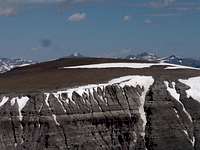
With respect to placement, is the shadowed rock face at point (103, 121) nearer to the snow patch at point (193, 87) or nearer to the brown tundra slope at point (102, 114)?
the brown tundra slope at point (102, 114)

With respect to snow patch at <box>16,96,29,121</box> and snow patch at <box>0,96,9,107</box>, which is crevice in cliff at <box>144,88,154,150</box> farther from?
snow patch at <box>0,96,9,107</box>

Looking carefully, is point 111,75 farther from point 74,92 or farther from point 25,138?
point 25,138

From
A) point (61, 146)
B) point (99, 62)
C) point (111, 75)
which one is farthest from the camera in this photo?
point (99, 62)

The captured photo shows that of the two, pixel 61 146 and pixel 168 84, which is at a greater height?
pixel 168 84

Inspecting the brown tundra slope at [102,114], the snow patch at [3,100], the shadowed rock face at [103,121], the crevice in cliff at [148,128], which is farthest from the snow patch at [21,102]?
the crevice in cliff at [148,128]

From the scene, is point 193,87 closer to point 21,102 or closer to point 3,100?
point 21,102

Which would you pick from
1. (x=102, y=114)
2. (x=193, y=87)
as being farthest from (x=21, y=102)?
(x=193, y=87)

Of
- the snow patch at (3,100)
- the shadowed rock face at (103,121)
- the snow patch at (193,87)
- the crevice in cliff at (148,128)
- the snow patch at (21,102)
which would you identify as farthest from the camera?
the snow patch at (193,87)

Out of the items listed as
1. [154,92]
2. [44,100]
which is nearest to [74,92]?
[44,100]
